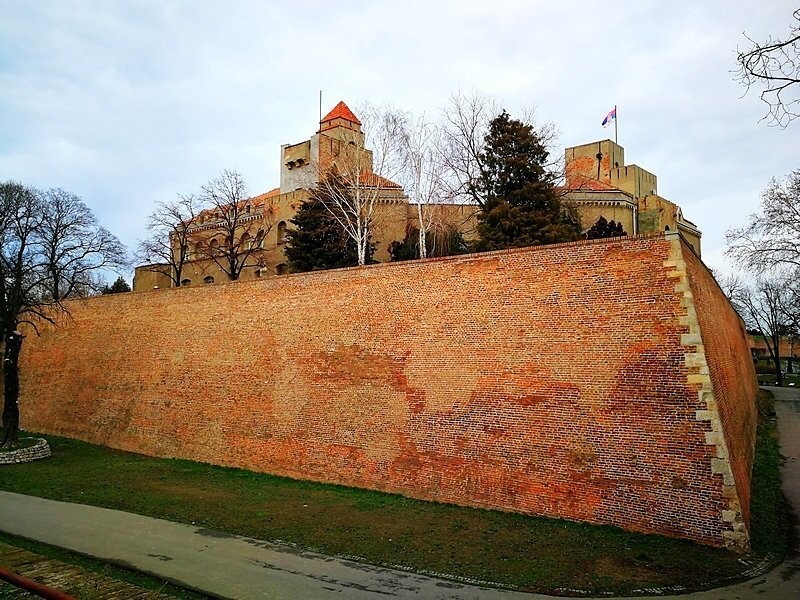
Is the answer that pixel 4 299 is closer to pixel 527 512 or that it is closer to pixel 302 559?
pixel 302 559

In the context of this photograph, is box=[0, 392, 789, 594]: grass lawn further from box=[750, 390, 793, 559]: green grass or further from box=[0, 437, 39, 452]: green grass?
box=[0, 437, 39, 452]: green grass

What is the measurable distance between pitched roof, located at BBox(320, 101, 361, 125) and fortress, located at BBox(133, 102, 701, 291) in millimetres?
61

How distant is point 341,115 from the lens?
110 ft

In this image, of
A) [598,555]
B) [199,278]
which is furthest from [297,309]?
[199,278]

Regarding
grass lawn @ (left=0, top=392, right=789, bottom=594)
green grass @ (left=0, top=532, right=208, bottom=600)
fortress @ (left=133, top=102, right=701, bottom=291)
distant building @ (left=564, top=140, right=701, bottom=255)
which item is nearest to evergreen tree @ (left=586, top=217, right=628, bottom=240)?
fortress @ (left=133, top=102, right=701, bottom=291)

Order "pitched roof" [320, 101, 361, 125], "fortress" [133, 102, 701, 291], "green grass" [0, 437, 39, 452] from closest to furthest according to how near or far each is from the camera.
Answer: "green grass" [0, 437, 39, 452] → "fortress" [133, 102, 701, 291] → "pitched roof" [320, 101, 361, 125]

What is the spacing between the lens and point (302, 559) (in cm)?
765

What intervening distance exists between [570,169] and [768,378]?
73.8ft

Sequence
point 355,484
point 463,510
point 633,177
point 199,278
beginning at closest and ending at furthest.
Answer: point 463,510 < point 355,484 < point 633,177 < point 199,278

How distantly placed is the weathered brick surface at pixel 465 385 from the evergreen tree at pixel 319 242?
8339mm

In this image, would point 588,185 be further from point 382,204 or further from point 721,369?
point 721,369

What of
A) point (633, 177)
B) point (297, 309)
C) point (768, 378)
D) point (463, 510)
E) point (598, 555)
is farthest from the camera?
point (768, 378)

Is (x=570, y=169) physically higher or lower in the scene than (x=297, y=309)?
higher

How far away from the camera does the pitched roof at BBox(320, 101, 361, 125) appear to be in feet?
110
